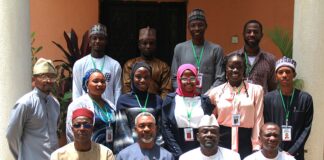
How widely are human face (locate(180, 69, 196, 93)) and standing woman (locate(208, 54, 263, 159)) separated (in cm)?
37

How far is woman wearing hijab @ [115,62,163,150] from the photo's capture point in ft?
18.0

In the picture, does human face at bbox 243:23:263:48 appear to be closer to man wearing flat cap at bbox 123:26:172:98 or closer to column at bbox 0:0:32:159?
man wearing flat cap at bbox 123:26:172:98

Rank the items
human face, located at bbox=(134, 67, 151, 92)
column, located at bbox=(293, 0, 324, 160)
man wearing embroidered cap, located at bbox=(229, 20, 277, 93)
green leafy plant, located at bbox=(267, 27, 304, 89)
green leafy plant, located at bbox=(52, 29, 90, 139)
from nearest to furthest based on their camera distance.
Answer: human face, located at bbox=(134, 67, 151, 92), man wearing embroidered cap, located at bbox=(229, 20, 277, 93), column, located at bbox=(293, 0, 324, 160), green leafy plant, located at bbox=(267, 27, 304, 89), green leafy plant, located at bbox=(52, 29, 90, 139)

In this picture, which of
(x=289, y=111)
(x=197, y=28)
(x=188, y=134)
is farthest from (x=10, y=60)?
(x=289, y=111)

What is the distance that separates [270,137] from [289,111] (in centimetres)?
69

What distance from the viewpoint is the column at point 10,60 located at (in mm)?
6422

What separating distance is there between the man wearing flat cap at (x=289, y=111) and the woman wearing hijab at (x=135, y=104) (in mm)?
1236

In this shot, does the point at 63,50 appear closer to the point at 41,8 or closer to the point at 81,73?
the point at 41,8

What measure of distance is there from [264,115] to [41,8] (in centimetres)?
578

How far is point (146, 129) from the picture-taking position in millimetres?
4957

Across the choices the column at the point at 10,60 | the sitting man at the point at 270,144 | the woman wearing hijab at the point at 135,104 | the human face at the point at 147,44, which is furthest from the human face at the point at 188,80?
the column at the point at 10,60

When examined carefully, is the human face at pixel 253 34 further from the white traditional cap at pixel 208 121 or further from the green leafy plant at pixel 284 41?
the white traditional cap at pixel 208 121

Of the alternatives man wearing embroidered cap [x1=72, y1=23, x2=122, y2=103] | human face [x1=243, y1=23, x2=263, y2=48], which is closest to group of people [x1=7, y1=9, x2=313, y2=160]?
human face [x1=243, y1=23, x2=263, y2=48]

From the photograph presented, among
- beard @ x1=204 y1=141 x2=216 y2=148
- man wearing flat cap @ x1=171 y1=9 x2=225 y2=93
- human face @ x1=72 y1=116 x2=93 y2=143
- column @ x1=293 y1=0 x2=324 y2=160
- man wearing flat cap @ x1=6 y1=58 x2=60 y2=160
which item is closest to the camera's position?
human face @ x1=72 y1=116 x2=93 y2=143
